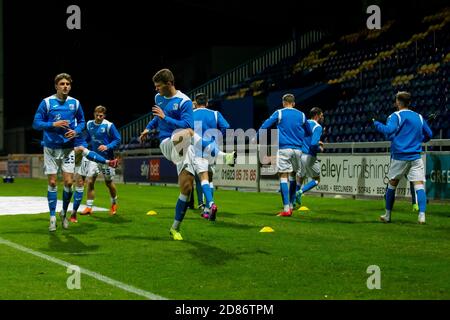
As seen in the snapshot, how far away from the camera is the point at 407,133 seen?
36.9 feet

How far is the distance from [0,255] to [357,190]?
10.9 m

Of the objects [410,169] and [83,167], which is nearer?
[410,169]

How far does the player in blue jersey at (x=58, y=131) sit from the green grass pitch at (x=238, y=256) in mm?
850

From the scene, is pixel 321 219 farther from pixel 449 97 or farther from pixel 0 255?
pixel 449 97

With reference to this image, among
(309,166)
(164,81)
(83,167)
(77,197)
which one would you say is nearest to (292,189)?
(309,166)

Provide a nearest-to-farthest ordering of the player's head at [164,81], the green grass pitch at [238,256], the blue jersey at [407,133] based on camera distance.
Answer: the green grass pitch at [238,256], the player's head at [164,81], the blue jersey at [407,133]

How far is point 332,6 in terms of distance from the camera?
1284 inches

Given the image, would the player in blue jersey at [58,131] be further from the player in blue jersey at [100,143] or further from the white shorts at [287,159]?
the white shorts at [287,159]

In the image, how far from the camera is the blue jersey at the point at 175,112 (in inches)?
345

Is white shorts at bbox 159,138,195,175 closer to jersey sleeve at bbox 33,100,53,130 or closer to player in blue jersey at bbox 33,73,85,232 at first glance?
player in blue jersey at bbox 33,73,85,232

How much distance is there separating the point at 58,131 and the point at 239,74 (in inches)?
976

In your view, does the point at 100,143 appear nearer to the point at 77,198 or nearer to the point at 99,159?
the point at 99,159

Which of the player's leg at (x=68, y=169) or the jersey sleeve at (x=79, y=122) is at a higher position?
the jersey sleeve at (x=79, y=122)

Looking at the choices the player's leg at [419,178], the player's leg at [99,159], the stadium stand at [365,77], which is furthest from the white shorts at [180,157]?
the stadium stand at [365,77]
